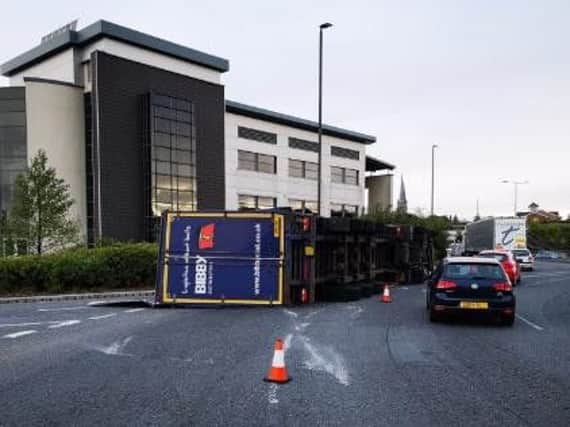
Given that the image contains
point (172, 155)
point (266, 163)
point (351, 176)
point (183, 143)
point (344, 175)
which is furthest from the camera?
point (351, 176)

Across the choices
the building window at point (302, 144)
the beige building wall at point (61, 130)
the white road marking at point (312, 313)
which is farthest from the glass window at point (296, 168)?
the white road marking at point (312, 313)

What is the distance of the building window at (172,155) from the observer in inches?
1563

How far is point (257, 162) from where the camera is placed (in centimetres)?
5094

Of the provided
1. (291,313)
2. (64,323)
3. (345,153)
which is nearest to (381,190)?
(345,153)

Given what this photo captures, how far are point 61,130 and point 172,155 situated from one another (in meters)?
Result: 7.53

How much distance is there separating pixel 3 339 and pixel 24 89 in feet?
106

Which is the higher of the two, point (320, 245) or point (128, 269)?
point (320, 245)

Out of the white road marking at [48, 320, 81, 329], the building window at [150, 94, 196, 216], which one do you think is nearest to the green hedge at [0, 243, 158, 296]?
the white road marking at [48, 320, 81, 329]

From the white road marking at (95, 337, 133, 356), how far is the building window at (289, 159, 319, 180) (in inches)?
1762

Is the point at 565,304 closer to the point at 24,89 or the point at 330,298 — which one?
the point at 330,298

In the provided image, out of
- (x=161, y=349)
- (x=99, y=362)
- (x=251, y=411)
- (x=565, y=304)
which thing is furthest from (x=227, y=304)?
(x=565, y=304)

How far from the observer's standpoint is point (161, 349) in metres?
8.95

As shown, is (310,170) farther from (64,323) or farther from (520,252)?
(64,323)

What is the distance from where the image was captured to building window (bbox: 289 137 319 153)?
53.9 m
